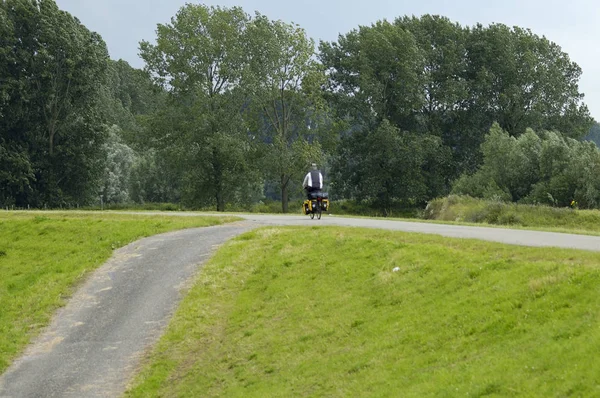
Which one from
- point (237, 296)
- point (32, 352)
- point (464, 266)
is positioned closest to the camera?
point (464, 266)

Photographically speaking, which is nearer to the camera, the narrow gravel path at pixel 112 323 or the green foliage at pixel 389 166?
the narrow gravel path at pixel 112 323

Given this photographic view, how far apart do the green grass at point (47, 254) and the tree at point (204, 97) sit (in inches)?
908

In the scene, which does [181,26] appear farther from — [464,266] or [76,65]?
[464,266]

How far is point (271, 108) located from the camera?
69.4 meters

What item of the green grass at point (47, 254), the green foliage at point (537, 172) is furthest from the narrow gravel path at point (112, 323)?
the green foliage at point (537, 172)

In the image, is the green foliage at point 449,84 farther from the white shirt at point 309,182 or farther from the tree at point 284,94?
the white shirt at point 309,182

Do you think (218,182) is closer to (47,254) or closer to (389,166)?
(389,166)

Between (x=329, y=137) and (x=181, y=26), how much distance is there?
16.1 meters

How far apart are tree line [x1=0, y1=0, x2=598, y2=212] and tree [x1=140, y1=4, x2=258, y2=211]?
12cm

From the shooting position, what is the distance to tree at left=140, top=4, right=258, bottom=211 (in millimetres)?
62219

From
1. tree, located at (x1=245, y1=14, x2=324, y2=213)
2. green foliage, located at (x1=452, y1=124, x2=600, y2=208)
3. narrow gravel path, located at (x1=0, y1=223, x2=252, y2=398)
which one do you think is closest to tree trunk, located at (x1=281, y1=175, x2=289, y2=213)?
tree, located at (x1=245, y1=14, x2=324, y2=213)

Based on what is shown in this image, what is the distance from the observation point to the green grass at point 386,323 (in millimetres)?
11688

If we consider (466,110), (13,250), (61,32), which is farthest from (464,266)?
Answer: (466,110)

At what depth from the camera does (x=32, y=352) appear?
66.3 feet
